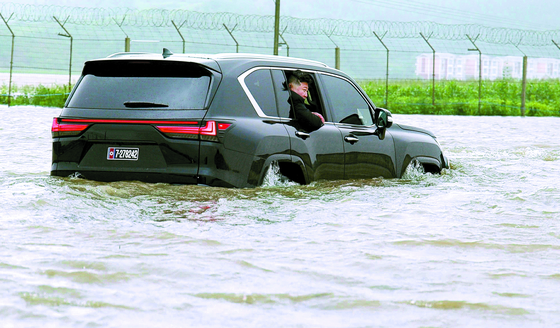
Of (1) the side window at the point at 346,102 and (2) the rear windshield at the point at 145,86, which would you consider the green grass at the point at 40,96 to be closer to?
(1) the side window at the point at 346,102

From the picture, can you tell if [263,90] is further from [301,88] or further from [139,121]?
[139,121]

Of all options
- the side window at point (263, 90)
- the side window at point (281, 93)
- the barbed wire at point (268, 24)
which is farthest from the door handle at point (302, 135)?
the barbed wire at point (268, 24)

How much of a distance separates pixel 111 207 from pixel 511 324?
11.7ft

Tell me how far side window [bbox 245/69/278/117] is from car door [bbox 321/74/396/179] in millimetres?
874

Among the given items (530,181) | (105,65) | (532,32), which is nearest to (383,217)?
(105,65)

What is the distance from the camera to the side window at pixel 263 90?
24.3 ft

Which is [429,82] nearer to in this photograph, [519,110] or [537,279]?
[519,110]

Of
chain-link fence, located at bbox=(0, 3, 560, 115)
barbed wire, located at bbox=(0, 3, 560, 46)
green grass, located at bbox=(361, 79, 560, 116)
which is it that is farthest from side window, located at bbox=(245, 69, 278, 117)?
green grass, located at bbox=(361, 79, 560, 116)

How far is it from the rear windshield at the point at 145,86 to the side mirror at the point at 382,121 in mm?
2354

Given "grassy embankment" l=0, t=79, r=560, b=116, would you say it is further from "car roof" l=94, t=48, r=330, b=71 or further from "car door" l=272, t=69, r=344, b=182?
"car roof" l=94, t=48, r=330, b=71

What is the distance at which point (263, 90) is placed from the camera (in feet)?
24.8

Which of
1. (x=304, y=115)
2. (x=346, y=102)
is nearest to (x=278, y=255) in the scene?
(x=304, y=115)

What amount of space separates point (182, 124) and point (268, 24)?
873 inches

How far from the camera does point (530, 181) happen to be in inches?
389
